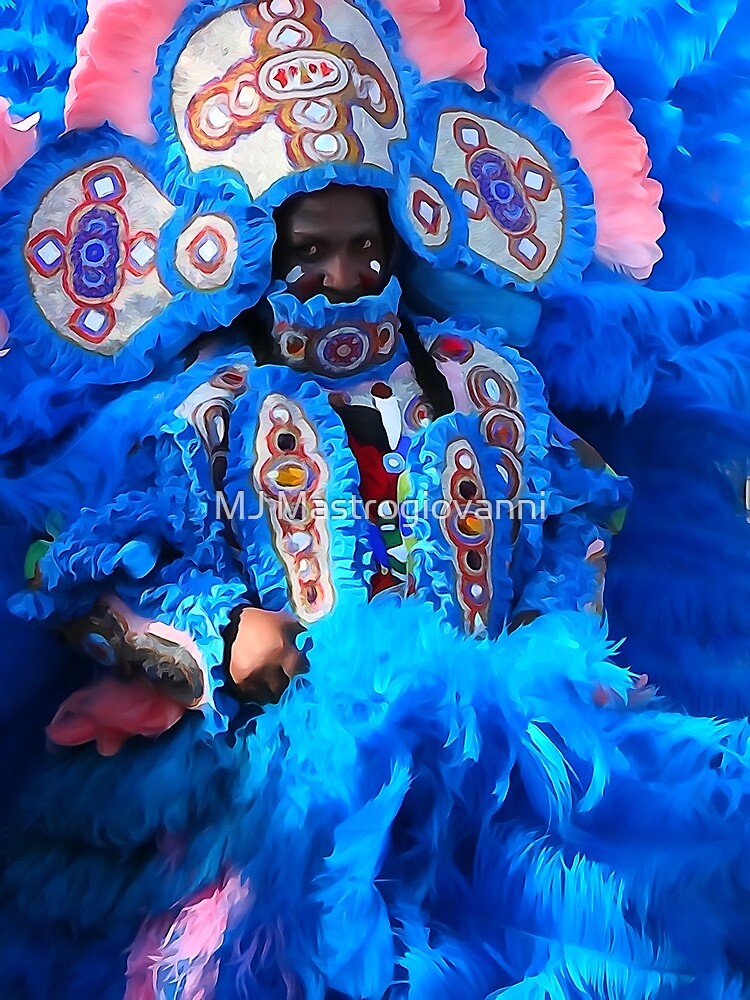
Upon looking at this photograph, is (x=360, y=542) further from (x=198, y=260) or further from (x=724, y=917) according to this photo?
(x=724, y=917)

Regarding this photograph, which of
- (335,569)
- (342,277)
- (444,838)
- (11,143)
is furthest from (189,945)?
(11,143)

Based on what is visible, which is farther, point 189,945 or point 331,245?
point 331,245

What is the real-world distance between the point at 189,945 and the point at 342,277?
1.87ft

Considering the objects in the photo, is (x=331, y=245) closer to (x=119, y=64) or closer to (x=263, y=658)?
(x=119, y=64)

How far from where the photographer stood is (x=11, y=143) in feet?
3.47

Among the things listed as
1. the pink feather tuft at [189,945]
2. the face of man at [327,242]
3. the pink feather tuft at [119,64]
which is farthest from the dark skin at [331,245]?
the pink feather tuft at [189,945]

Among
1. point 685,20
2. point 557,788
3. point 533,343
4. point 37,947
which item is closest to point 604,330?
point 533,343

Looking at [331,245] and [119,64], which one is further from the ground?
[119,64]

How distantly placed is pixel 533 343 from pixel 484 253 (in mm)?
112

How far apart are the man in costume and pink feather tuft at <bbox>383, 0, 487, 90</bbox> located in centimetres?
2

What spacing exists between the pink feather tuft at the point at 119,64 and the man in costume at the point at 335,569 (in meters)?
0.01

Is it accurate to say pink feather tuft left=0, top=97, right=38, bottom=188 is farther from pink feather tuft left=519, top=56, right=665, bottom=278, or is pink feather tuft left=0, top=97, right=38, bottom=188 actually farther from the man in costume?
pink feather tuft left=519, top=56, right=665, bottom=278

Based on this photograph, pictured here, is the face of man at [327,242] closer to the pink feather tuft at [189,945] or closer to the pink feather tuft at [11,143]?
the pink feather tuft at [11,143]

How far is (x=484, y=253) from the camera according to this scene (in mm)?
1189
